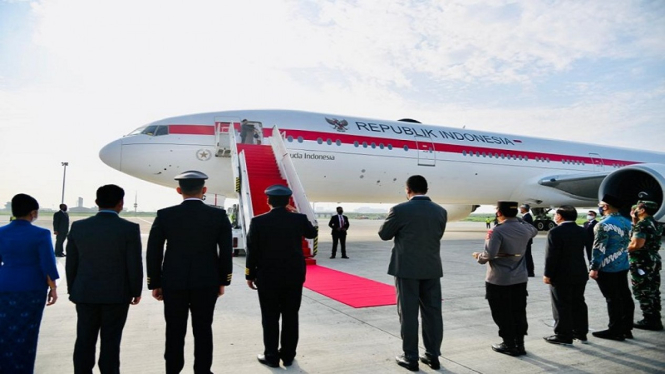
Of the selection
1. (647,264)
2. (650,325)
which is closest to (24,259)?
(647,264)

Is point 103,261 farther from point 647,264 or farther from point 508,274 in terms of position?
point 647,264

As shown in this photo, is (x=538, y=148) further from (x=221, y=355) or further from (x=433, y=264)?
(x=221, y=355)

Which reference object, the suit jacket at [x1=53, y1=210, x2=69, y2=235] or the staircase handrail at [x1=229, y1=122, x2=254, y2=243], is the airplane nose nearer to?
the suit jacket at [x1=53, y1=210, x2=69, y2=235]

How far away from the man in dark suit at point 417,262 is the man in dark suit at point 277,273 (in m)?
0.81

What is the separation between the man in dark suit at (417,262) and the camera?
375 cm

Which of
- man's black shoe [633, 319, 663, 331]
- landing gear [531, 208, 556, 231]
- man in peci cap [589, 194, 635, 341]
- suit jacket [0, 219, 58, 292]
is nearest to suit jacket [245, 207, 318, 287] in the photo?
suit jacket [0, 219, 58, 292]

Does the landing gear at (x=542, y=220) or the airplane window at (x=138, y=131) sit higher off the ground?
the airplane window at (x=138, y=131)

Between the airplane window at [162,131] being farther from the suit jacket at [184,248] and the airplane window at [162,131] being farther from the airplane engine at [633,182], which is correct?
the airplane engine at [633,182]

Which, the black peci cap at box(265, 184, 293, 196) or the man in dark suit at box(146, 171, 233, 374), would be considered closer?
the man in dark suit at box(146, 171, 233, 374)

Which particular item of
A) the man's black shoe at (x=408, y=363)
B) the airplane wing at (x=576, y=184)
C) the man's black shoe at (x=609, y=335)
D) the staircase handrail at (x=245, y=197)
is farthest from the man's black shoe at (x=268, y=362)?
the airplane wing at (x=576, y=184)

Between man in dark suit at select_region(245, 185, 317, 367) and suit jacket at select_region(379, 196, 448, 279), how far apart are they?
809mm

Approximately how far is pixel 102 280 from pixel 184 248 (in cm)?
57

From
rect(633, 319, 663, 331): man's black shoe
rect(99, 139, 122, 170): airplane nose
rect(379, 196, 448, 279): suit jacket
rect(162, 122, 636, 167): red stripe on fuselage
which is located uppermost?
rect(162, 122, 636, 167): red stripe on fuselage

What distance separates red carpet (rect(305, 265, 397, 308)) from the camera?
589 centimetres
